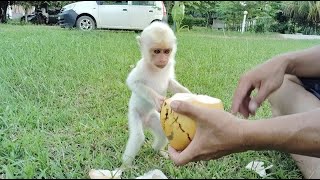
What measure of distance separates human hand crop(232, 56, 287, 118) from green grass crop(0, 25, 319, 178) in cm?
11

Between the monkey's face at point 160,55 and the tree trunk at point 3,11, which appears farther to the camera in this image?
the tree trunk at point 3,11

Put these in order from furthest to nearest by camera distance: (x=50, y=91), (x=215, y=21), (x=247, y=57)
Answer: (x=247, y=57), (x=50, y=91), (x=215, y=21)

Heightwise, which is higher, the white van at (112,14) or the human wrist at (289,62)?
the white van at (112,14)

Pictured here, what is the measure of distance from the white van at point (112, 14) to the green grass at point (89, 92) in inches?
2.2

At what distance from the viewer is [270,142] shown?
614 millimetres

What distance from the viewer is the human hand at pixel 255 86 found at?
829 mm

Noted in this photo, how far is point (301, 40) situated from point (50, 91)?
2.49 ft

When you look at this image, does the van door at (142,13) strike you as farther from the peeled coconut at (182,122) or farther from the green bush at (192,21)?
the peeled coconut at (182,122)

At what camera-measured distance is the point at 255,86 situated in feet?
2.81

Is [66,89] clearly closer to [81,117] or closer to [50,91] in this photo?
[50,91]

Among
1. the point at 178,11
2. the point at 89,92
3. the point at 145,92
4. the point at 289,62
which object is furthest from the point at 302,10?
the point at 89,92

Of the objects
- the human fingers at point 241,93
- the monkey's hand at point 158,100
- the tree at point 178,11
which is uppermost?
the tree at point 178,11

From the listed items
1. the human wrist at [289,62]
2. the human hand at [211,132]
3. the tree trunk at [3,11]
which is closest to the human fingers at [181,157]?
the human hand at [211,132]

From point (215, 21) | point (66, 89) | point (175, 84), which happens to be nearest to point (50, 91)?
point (66, 89)
